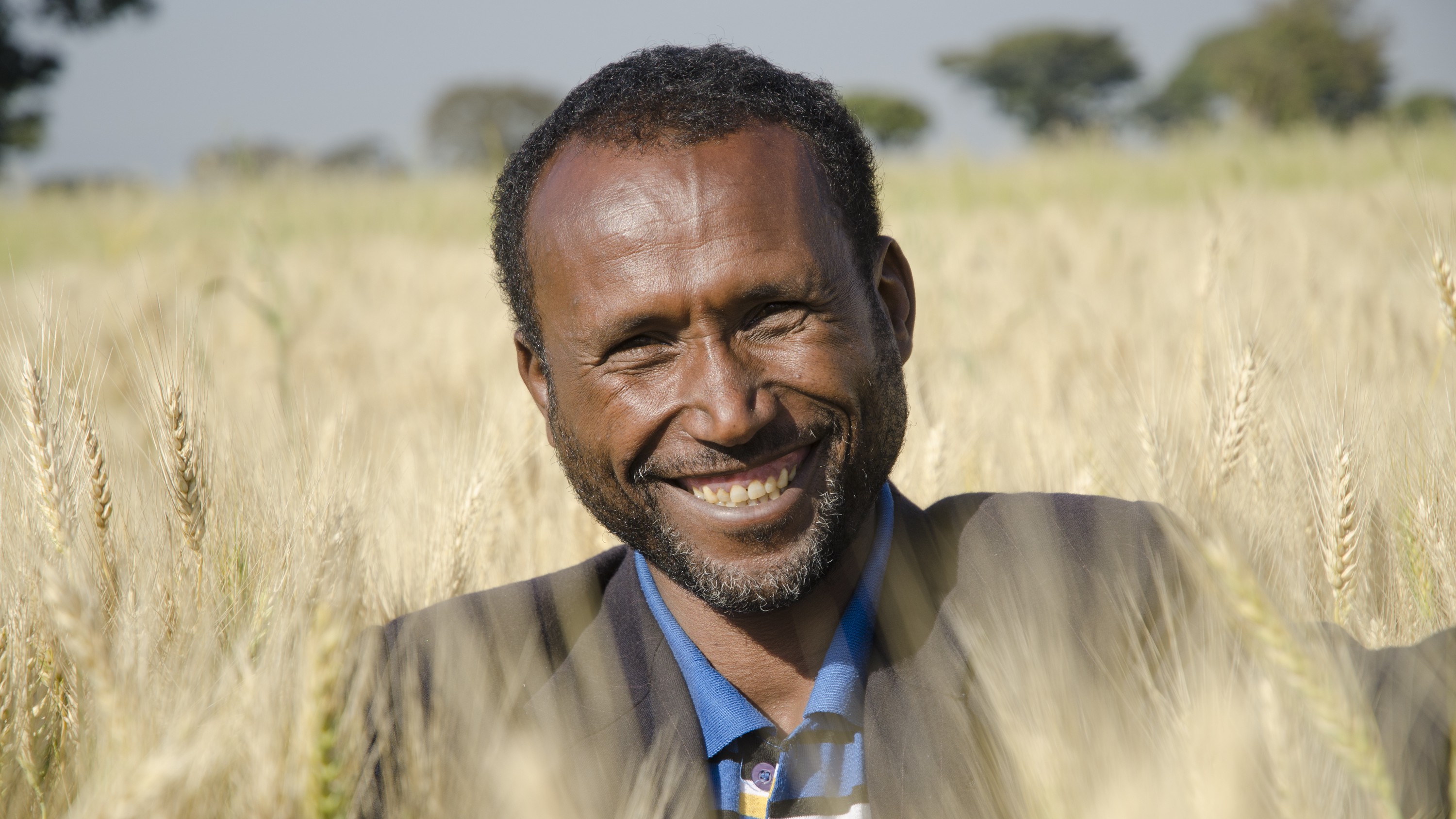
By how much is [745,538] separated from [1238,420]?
106cm

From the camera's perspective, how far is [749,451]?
1.60 m

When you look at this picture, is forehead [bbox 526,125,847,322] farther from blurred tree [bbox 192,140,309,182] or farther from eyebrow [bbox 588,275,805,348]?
blurred tree [bbox 192,140,309,182]

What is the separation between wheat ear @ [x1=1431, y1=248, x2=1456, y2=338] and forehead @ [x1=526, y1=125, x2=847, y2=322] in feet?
3.79

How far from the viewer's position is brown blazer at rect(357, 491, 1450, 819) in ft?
4.54

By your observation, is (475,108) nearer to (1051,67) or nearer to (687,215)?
(1051,67)

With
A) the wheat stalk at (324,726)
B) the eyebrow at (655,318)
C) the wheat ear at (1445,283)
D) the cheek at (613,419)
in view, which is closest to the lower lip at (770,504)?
the cheek at (613,419)

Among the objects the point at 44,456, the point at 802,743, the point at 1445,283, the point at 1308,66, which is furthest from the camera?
the point at 1308,66

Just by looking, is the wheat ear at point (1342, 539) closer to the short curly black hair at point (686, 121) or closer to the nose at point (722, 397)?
the short curly black hair at point (686, 121)

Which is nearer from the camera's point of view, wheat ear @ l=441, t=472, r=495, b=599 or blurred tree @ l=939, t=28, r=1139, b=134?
wheat ear @ l=441, t=472, r=495, b=599

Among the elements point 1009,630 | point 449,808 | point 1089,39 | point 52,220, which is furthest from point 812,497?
point 1089,39

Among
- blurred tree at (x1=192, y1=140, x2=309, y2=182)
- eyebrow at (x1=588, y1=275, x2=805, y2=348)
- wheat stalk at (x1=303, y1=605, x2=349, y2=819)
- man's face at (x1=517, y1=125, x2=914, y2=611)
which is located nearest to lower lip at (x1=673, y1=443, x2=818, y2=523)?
man's face at (x1=517, y1=125, x2=914, y2=611)

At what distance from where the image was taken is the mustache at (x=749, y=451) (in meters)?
1.60

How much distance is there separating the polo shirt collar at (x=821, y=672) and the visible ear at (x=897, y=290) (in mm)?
333

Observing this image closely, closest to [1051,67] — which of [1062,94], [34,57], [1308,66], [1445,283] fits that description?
[1062,94]
